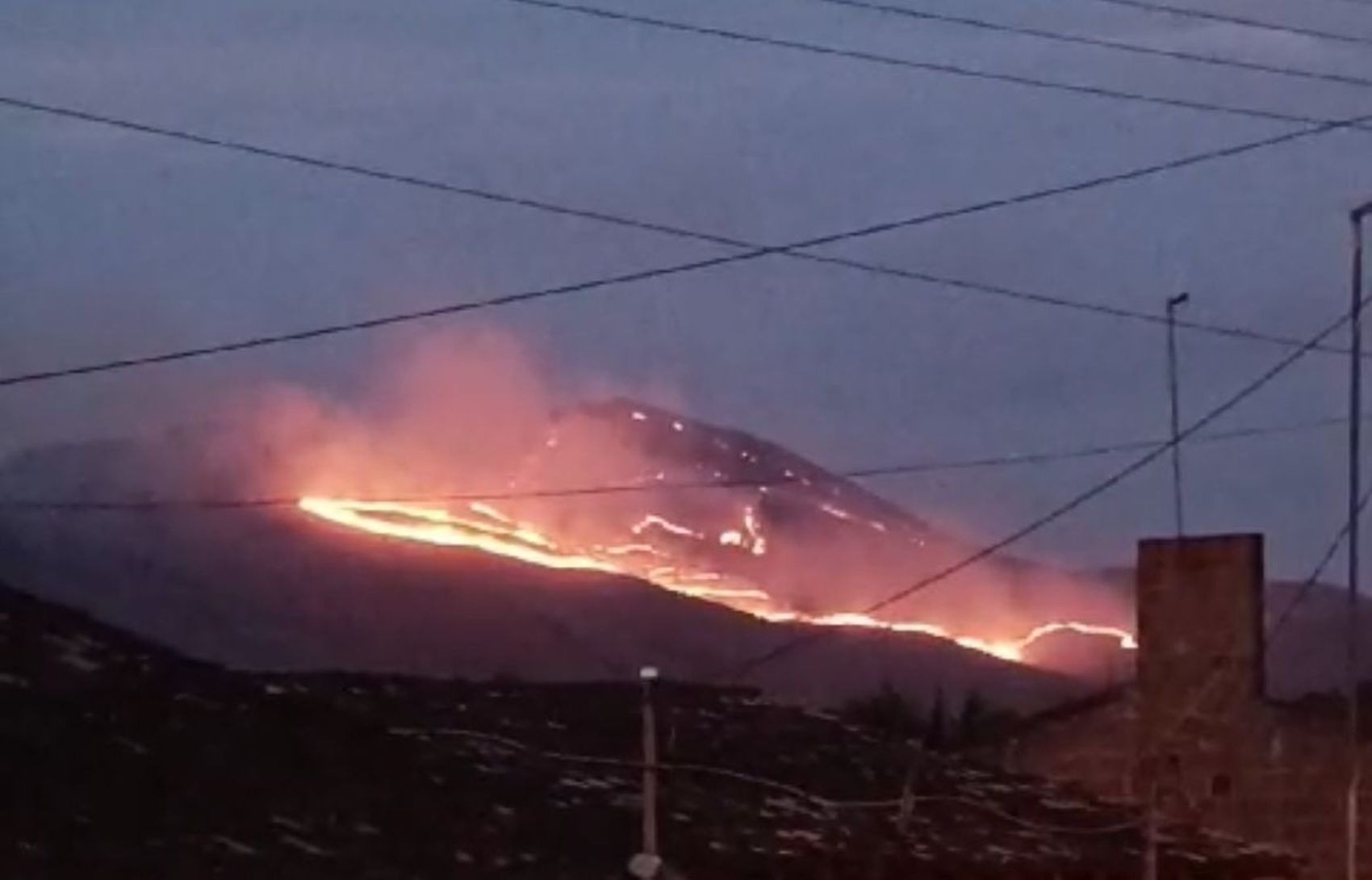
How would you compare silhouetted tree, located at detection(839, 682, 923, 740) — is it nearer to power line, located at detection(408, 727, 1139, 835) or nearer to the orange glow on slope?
the orange glow on slope

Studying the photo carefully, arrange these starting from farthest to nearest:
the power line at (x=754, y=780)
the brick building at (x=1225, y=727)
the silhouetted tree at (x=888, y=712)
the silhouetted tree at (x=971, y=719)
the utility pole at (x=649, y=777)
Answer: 1. the silhouetted tree at (x=971, y=719)
2. the silhouetted tree at (x=888, y=712)
3. the brick building at (x=1225, y=727)
4. the power line at (x=754, y=780)
5. the utility pole at (x=649, y=777)

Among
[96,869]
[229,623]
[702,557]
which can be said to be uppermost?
[702,557]

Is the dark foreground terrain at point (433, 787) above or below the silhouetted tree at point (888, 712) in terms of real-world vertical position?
below

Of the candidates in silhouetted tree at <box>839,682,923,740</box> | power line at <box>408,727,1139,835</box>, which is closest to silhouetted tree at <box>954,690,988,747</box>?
silhouetted tree at <box>839,682,923,740</box>

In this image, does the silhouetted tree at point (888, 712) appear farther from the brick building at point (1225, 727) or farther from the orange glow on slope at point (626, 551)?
the brick building at point (1225, 727)

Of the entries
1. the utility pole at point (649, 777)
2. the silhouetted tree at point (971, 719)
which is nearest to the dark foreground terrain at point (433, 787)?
the utility pole at point (649, 777)

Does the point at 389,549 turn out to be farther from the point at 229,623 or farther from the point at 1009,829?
the point at 1009,829

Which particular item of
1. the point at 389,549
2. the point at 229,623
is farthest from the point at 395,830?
the point at 389,549
